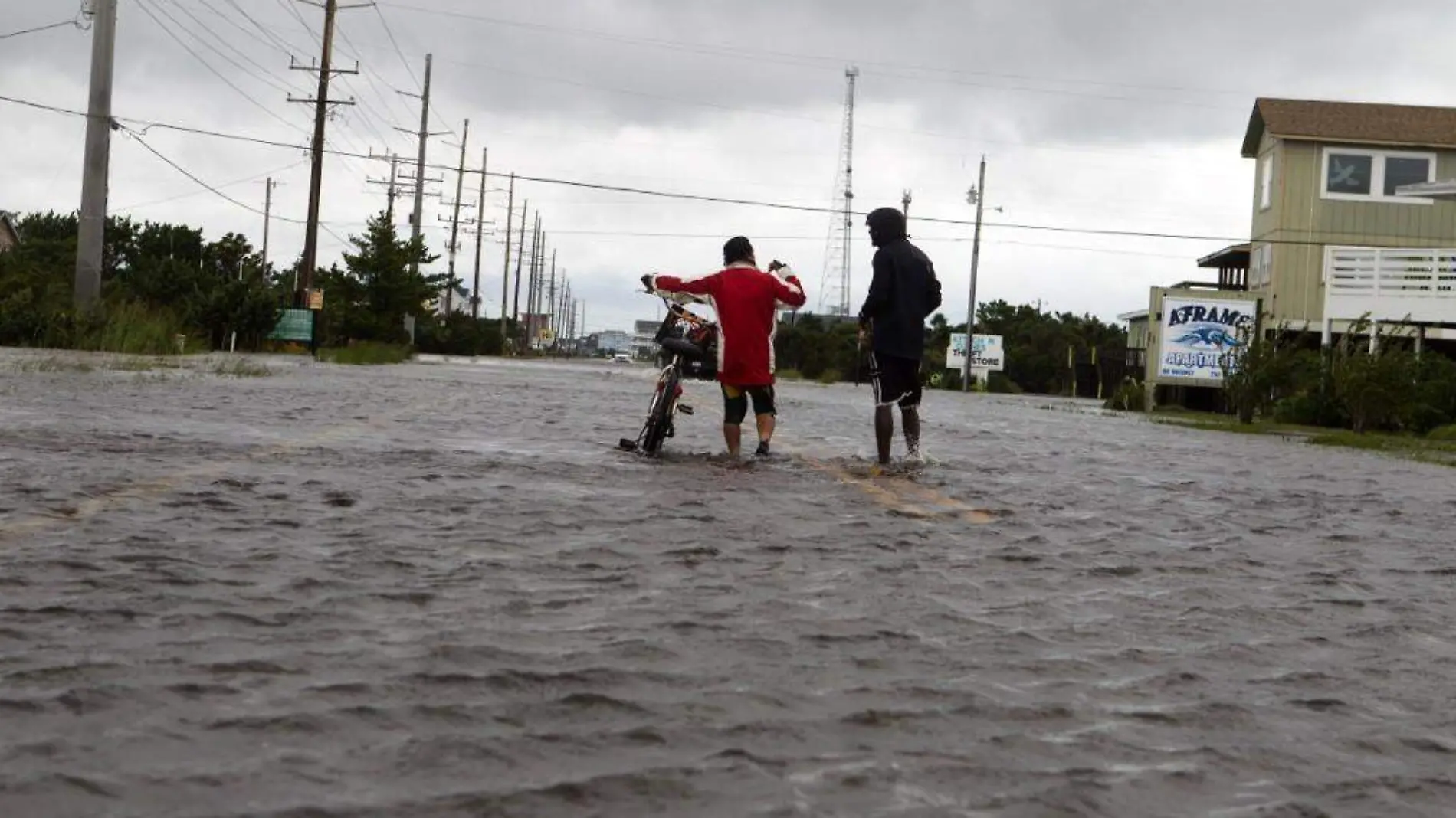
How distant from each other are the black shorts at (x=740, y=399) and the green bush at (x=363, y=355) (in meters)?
29.3

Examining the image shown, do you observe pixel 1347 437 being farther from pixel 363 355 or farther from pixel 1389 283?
pixel 363 355

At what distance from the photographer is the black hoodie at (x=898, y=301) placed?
503 inches

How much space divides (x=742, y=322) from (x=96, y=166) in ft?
94.1

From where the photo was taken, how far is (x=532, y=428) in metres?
15.6

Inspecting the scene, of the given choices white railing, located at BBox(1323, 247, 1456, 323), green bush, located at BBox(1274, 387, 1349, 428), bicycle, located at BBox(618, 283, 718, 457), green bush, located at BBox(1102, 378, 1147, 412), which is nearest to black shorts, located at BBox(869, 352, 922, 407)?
bicycle, located at BBox(618, 283, 718, 457)

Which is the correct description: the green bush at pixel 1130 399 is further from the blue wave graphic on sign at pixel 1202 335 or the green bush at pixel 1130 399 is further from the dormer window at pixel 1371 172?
the dormer window at pixel 1371 172

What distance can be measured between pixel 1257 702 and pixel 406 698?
2232mm

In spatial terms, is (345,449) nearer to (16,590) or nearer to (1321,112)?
(16,590)

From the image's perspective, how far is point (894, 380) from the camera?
1276cm

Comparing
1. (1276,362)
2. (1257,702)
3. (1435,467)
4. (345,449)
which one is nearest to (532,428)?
(345,449)


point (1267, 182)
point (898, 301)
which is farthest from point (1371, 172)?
point (898, 301)

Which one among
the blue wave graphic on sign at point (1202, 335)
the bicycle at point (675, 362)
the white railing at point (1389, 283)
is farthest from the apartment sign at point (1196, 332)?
the bicycle at point (675, 362)

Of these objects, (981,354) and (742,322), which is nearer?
(742,322)

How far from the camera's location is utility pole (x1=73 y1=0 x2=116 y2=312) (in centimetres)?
3759
